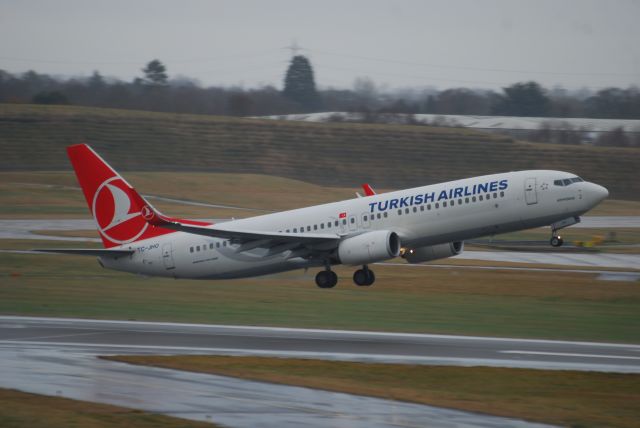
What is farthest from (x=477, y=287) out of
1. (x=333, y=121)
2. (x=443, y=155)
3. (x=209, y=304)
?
(x=333, y=121)

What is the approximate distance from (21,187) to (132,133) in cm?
3119

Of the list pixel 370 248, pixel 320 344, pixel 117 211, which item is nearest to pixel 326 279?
pixel 370 248

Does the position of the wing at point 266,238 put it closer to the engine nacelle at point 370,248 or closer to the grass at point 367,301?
the engine nacelle at point 370,248

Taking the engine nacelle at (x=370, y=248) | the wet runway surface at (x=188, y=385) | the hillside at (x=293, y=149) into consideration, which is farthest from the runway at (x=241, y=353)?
the hillside at (x=293, y=149)

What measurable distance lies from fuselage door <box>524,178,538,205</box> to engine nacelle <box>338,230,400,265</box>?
18.8 ft

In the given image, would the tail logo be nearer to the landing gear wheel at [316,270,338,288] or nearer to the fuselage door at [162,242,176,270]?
the fuselage door at [162,242,176,270]

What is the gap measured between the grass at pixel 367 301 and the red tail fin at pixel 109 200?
3172 mm

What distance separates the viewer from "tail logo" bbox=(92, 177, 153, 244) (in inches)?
1789

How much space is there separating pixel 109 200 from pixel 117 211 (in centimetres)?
64

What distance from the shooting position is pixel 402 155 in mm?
133000

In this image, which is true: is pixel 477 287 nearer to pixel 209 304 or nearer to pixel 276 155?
pixel 209 304

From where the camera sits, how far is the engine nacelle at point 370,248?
39875mm

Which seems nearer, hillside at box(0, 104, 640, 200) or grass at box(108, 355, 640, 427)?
grass at box(108, 355, 640, 427)

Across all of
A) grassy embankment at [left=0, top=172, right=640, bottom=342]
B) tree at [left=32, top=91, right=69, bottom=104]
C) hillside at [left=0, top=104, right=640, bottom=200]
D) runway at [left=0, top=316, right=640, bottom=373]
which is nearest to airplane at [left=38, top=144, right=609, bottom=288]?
grassy embankment at [left=0, top=172, right=640, bottom=342]
